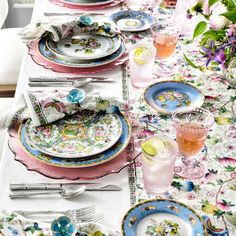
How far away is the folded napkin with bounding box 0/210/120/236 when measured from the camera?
0.99 meters

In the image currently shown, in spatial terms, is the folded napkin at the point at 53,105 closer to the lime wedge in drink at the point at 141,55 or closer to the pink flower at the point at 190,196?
the lime wedge in drink at the point at 141,55

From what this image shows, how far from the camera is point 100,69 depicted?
1.56 metres

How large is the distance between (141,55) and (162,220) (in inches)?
21.9

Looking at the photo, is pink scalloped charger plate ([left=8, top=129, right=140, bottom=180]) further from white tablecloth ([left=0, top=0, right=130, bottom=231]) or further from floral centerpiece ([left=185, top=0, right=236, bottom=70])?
floral centerpiece ([left=185, top=0, right=236, bottom=70])

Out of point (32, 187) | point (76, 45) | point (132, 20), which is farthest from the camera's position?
point (132, 20)

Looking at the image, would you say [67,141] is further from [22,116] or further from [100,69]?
[100,69]

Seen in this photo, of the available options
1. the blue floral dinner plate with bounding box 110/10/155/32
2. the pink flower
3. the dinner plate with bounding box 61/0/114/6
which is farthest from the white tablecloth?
the dinner plate with bounding box 61/0/114/6

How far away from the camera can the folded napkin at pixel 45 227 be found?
99cm

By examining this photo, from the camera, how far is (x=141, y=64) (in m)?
1.47

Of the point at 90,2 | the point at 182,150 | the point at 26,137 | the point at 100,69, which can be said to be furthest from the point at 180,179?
the point at 90,2

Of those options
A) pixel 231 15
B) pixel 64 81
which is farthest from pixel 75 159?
pixel 231 15

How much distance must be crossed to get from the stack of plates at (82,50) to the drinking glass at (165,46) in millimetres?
114

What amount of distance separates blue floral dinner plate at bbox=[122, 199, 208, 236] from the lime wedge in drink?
19.4 inches

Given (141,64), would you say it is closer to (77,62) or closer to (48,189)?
(77,62)
